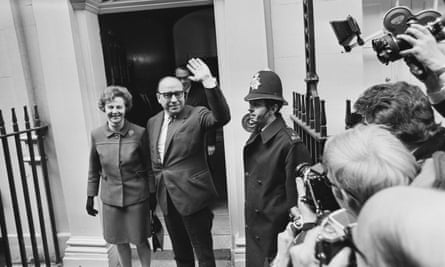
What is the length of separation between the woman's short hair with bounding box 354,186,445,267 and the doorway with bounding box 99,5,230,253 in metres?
3.56

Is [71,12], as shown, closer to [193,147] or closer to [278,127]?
[193,147]

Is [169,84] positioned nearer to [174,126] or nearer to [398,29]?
[174,126]

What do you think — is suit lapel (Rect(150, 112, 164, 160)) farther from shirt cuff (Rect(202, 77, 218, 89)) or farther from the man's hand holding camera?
the man's hand holding camera

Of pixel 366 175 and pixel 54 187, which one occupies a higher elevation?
pixel 366 175

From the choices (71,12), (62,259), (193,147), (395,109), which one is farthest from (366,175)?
(62,259)

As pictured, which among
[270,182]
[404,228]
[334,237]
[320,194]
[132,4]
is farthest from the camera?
[132,4]

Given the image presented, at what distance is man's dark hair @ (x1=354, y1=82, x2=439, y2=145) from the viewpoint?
1.46m

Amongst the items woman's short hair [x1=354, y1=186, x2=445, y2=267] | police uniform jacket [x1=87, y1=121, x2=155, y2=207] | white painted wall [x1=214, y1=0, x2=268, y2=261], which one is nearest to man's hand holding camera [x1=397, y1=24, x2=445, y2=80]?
woman's short hair [x1=354, y1=186, x2=445, y2=267]

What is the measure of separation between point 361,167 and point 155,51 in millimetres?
7001

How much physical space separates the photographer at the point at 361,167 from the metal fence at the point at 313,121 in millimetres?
952

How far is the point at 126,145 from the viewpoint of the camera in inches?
112

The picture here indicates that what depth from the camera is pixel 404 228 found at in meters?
0.61

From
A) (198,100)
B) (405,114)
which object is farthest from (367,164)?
(198,100)

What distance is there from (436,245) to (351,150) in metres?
0.51
